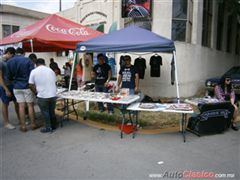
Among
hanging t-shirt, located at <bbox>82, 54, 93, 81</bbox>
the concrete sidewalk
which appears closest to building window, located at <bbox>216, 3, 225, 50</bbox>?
hanging t-shirt, located at <bbox>82, 54, 93, 81</bbox>

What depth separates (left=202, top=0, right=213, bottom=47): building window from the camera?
44.6 ft

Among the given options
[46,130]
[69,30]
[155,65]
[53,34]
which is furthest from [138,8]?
[46,130]

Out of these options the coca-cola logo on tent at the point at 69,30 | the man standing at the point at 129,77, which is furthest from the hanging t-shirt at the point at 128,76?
the coca-cola logo on tent at the point at 69,30

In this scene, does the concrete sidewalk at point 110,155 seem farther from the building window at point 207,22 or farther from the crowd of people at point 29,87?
the building window at point 207,22

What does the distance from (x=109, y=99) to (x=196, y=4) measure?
7.50 metres

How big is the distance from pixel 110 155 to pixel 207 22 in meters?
11.4

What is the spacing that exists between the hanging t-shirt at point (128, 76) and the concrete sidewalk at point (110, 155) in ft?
4.83

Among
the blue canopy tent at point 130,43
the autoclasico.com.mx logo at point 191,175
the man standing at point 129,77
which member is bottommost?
the autoclasico.com.mx logo at point 191,175

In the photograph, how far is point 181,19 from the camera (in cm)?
1143

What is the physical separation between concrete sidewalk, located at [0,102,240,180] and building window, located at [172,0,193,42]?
6.11m

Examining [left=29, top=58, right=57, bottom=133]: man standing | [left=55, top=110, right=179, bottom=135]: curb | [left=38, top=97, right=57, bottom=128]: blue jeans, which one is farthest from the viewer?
[left=55, top=110, right=179, bottom=135]: curb

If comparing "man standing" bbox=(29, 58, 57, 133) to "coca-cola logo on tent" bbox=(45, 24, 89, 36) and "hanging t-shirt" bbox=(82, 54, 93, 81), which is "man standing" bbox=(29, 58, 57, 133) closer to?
"coca-cola logo on tent" bbox=(45, 24, 89, 36)

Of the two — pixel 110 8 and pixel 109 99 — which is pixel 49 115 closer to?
pixel 109 99

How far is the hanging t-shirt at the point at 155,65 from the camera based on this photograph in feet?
34.8
